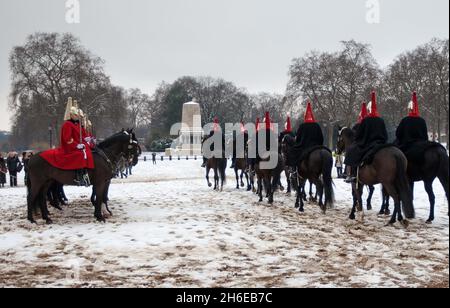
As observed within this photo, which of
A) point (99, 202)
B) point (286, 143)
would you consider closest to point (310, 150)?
point (286, 143)

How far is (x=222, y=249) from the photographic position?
650 centimetres

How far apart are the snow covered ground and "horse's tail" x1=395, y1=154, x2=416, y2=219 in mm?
423

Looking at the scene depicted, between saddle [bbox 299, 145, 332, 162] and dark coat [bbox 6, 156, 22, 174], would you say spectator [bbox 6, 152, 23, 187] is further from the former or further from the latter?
saddle [bbox 299, 145, 332, 162]

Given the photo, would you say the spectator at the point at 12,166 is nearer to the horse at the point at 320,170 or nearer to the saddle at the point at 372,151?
the horse at the point at 320,170

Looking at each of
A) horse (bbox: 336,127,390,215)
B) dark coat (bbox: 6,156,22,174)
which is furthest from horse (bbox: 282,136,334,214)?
dark coat (bbox: 6,156,22,174)

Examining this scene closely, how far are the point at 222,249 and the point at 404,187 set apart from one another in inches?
157

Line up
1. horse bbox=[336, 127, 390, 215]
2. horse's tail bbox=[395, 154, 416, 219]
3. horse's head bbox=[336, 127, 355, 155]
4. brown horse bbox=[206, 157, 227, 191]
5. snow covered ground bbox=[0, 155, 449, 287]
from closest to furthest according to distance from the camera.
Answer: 1. snow covered ground bbox=[0, 155, 449, 287]
2. horse's tail bbox=[395, 154, 416, 219]
3. horse bbox=[336, 127, 390, 215]
4. horse's head bbox=[336, 127, 355, 155]
5. brown horse bbox=[206, 157, 227, 191]

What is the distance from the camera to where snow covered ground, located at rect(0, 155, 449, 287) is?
501cm

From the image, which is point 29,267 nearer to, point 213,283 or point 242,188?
point 213,283

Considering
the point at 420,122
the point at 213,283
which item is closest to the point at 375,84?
the point at 420,122

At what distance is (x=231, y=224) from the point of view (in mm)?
8656

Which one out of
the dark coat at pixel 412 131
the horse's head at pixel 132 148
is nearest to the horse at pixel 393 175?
the dark coat at pixel 412 131

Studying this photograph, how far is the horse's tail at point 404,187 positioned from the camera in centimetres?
813
